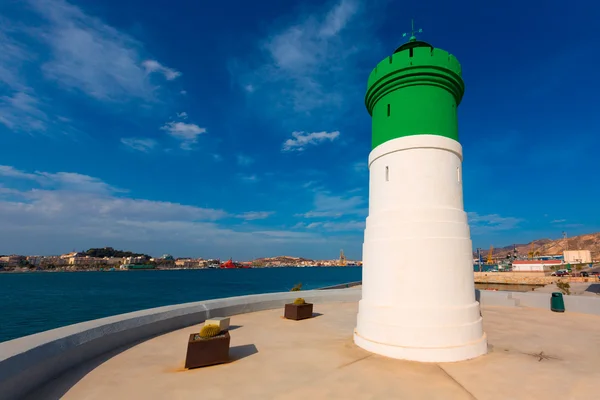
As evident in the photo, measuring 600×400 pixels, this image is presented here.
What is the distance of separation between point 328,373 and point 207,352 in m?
2.41

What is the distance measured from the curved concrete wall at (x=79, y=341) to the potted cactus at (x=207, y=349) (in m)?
2.11

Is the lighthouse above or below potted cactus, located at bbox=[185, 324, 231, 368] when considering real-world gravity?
above

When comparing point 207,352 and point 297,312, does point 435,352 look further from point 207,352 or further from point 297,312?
point 297,312

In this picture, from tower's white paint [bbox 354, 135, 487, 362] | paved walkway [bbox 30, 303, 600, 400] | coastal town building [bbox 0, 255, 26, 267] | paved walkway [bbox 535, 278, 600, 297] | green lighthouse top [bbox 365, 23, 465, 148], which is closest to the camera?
paved walkway [bbox 30, 303, 600, 400]

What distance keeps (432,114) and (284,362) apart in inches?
255

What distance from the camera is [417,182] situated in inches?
270

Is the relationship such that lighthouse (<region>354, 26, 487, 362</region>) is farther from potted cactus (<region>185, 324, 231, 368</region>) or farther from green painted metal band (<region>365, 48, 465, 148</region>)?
potted cactus (<region>185, 324, 231, 368</region>)

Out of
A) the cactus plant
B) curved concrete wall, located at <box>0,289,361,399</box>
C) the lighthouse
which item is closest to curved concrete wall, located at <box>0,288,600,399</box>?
curved concrete wall, located at <box>0,289,361,399</box>

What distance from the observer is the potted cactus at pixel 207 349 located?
226 inches

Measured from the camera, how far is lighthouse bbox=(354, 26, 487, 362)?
6.41m

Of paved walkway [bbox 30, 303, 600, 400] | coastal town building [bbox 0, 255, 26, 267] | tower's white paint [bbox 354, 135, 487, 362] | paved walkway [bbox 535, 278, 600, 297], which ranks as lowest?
coastal town building [bbox 0, 255, 26, 267]

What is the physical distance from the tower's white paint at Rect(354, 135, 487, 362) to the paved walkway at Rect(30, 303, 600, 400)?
0.44 m

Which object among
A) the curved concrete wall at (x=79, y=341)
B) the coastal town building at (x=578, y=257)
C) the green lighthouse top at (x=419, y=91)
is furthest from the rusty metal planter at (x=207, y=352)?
the coastal town building at (x=578, y=257)

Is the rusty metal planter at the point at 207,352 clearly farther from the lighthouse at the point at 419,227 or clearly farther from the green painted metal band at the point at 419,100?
the green painted metal band at the point at 419,100
